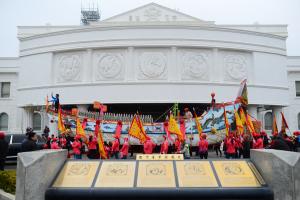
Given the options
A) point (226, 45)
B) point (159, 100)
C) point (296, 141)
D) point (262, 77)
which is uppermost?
point (226, 45)

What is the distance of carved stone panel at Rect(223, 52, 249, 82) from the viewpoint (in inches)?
1342

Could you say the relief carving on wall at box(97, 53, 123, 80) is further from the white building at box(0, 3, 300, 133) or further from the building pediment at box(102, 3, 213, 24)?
the building pediment at box(102, 3, 213, 24)

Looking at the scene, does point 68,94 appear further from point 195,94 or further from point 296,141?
point 296,141

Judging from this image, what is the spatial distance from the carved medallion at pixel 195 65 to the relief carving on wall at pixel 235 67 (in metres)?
2.47

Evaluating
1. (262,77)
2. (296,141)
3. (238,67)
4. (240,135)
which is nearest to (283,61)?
(262,77)

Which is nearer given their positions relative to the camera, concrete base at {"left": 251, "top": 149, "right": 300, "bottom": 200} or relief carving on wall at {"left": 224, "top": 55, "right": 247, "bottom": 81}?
concrete base at {"left": 251, "top": 149, "right": 300, "bottom": 200}

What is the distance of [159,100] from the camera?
3212cm

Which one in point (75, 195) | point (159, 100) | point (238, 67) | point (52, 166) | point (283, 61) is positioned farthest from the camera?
point (283, 61)

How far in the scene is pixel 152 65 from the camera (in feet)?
107

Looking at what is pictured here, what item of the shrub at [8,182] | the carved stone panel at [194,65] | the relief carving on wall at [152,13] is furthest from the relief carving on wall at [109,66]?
the shrub at [8,182]

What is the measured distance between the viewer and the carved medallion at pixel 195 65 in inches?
1302

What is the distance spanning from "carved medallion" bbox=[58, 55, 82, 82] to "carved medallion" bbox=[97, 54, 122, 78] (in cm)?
A: 247

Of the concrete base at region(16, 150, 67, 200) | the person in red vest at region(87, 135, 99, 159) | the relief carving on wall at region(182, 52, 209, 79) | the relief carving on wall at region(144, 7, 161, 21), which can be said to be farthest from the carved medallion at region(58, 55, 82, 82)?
the concrete base at region(16, 150, 67, 200)

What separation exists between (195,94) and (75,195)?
27.4 m
